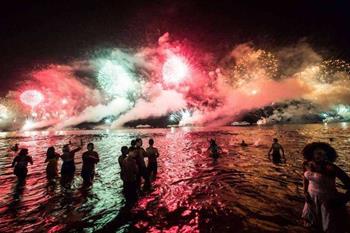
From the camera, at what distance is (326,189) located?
19.0 feet

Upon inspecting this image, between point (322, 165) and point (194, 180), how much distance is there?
11.4 meters

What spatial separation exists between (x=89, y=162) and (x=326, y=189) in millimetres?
11571

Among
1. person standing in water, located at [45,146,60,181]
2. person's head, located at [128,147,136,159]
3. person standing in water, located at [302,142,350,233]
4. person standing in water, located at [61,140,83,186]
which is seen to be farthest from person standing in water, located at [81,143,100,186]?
person standing in water, located at [302,142,350,233]

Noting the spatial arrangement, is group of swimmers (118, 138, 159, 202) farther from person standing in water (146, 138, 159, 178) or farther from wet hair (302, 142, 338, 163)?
wet hair (302, 142, 338, 163)

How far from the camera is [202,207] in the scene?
433 inches

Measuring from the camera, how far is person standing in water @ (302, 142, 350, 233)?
18.6 feet

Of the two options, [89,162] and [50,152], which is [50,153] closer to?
[50,152]

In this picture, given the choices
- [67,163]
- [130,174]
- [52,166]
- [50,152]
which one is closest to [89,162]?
[67,163]

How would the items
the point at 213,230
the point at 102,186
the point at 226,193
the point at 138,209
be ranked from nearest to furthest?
1. the point at 213,230
2. the point at 138,209
3. the point at 226,193
4. the point at 102,186

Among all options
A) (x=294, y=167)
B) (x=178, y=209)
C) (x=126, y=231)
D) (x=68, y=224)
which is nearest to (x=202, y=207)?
(x=178, y=209)

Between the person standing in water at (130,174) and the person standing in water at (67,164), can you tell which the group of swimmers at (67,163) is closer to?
the person standing in water at (67,164)

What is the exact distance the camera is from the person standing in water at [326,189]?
5668 mm

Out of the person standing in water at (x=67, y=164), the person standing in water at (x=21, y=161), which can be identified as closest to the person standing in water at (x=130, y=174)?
the person standing in water at (x=67, y=164)

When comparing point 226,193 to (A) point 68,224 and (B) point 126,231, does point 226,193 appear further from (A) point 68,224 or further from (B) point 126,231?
(A) point 68,224
